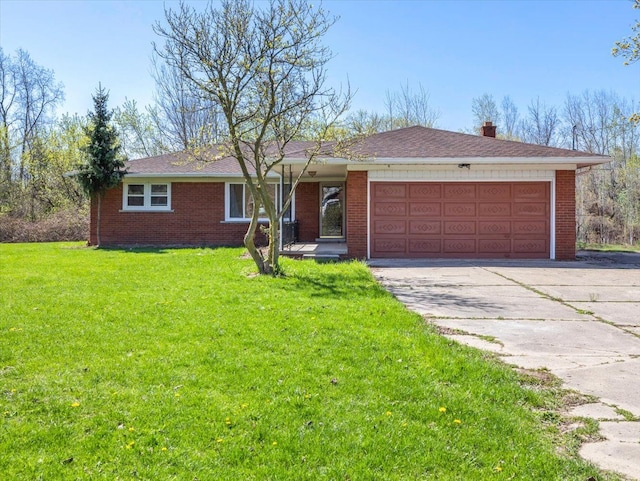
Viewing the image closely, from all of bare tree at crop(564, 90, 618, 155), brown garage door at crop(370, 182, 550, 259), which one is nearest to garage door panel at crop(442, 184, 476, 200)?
brown garage door at crop(370, 182, 550, 259)

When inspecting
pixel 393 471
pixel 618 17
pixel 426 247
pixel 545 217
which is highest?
pixel 618 17

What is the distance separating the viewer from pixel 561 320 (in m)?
5.99

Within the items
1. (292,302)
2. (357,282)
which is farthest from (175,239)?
(292,302)

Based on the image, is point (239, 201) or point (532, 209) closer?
point (532, 209)

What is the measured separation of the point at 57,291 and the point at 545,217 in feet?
39.3

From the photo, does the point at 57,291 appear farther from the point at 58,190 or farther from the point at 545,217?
the point at 58,190

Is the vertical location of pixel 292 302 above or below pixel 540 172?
below

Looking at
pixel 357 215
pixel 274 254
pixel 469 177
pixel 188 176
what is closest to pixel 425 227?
pixel 469 177

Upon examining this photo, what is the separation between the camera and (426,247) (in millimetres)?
13352

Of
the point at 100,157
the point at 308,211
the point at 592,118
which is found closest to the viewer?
the point at 100,157

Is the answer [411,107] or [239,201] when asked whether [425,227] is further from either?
[411,107]

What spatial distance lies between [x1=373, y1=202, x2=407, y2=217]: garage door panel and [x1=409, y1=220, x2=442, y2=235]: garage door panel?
→ 46 centimetres

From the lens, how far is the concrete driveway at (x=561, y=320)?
3.29 meters

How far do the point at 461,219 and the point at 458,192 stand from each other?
76 cm
